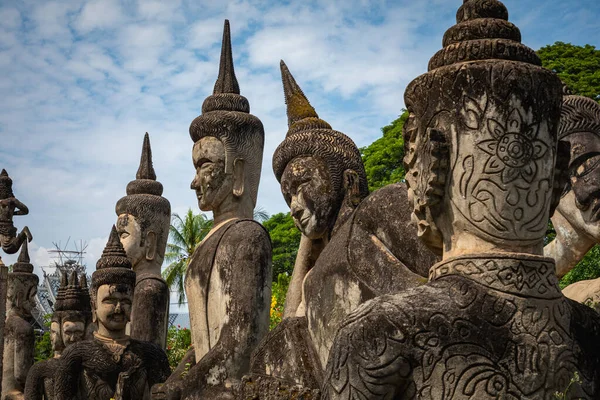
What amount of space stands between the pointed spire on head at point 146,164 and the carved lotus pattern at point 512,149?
10032 millimetres

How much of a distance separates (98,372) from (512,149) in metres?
6.23

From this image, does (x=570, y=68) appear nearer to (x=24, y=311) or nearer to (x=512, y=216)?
(x=24, y=311)

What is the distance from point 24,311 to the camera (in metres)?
17.3

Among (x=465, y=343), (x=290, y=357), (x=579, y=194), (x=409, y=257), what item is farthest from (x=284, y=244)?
(x=465, y=343)

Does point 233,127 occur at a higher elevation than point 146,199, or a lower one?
lower

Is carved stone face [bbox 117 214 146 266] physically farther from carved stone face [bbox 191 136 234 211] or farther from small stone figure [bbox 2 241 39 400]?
carved stone face [bbox 191 136 234 211]

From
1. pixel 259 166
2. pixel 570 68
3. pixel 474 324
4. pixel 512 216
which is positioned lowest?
pixel 474 324

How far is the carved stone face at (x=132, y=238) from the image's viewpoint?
12.8 meters

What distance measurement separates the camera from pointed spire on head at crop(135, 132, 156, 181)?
13.5 meters

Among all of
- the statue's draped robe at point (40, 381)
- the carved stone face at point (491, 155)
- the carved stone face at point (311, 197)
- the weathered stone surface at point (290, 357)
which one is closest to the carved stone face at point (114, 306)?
the statue's draped robe at point (40, 381)

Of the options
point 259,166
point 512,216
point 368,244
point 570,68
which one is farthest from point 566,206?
point 570,68

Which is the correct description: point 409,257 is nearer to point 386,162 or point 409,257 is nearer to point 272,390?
point 272,390

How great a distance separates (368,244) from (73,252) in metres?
38.0

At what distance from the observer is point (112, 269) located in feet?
31.7
